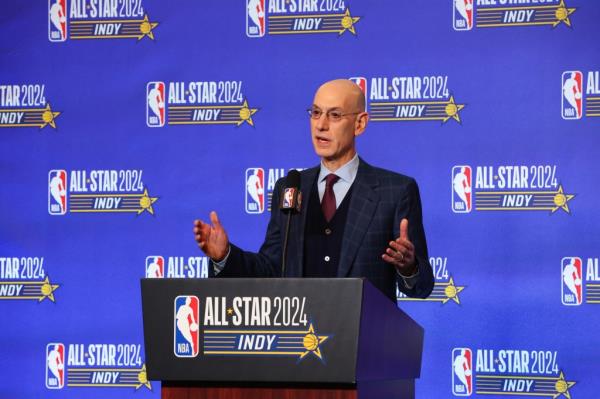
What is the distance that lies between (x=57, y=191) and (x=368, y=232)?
2895 mm

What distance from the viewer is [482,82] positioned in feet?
16.2

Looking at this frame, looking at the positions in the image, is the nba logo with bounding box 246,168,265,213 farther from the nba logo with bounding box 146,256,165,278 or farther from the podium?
the podium

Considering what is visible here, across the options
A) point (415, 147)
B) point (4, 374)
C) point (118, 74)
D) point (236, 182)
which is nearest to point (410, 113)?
point (415, 147)

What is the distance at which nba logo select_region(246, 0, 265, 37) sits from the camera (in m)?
5.22

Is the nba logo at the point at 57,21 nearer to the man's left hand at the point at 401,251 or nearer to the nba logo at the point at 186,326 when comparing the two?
the man's left hand at the point at 401,251

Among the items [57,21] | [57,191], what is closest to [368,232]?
[57,191]

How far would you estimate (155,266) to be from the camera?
5191 mm

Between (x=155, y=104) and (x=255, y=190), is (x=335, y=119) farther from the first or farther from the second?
(x=155, y=104)

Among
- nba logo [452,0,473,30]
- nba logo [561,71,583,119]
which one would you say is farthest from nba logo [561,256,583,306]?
nba logo [452,0,473,30]

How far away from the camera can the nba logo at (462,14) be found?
4.96m

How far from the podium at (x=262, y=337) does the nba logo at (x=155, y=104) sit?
317cm

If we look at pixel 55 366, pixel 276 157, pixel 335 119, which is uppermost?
pixel 276 157

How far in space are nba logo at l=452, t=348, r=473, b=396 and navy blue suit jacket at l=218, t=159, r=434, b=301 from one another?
1.88m

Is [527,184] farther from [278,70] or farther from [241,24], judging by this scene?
[241,24]
